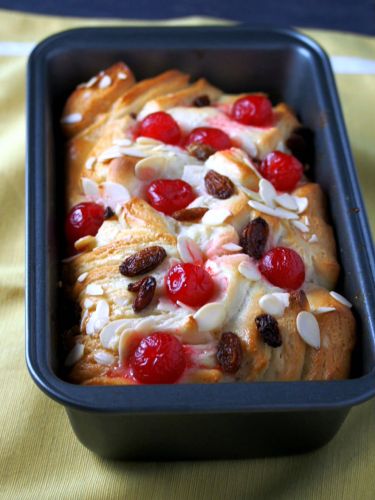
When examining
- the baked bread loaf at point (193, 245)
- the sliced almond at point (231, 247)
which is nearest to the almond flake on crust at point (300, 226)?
the baked bread loaf at point (193, 245)

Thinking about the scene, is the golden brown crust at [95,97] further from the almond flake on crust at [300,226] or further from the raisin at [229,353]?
the raisin at [229,353]

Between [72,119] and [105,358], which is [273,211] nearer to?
[105,358]

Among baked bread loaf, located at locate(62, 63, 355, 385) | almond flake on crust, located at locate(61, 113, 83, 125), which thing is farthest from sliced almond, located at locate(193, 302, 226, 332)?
almond flake on crust, located at locate(61, 113, 83, 125)

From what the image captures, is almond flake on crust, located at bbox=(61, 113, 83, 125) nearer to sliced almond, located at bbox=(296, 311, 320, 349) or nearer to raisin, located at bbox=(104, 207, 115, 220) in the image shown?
raisin, located at bbox=(104, 207, 115, 220)

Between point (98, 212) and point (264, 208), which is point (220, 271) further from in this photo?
point (98, 212)

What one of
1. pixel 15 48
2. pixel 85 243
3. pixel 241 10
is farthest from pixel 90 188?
pixel 241 10

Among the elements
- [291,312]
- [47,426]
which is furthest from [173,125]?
[47,426]
